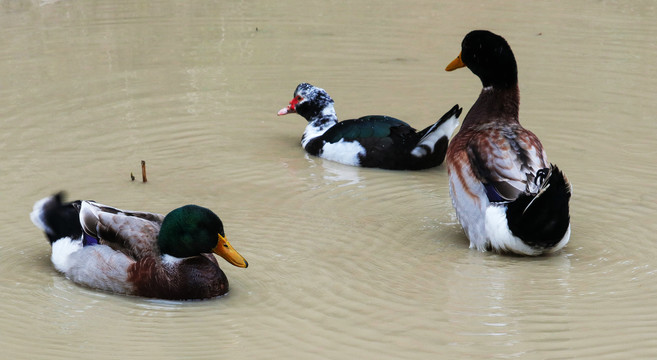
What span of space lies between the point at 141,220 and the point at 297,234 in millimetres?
1367

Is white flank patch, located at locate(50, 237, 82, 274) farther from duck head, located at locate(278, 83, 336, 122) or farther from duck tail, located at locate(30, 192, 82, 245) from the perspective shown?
duck head, located at locate(278, 83, 336, 122)

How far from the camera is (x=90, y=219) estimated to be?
613 centimetres

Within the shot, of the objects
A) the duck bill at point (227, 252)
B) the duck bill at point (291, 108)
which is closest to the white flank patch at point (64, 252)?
the duck bill at point (227, 252)

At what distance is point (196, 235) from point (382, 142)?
351cm

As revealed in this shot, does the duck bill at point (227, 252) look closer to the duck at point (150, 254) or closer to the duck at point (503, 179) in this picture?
the duck at point (150, 254)

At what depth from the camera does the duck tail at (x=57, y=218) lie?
20.8ft

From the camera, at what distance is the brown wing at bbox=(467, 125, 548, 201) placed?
6562 millimetres

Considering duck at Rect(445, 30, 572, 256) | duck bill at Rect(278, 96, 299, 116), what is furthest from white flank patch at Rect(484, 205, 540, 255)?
duck bill at Rect(278, 96, 299, 116)

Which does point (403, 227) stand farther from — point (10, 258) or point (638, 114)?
point (638, 114)

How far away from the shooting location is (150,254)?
596 cm

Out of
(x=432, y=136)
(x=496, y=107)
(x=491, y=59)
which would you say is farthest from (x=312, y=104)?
(x=496, y=107)

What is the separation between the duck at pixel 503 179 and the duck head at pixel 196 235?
5.95 ft

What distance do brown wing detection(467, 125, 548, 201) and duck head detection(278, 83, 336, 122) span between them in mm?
3075

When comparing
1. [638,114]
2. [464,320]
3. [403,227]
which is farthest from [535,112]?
[464,320]
